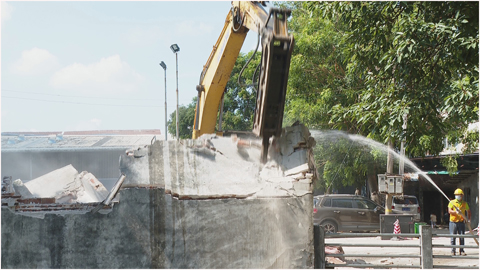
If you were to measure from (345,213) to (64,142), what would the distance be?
73.4 feet

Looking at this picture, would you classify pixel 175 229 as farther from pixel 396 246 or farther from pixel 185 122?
pixel 185 122

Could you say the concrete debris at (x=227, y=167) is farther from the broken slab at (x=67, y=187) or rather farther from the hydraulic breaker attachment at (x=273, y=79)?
the broken slab at (x=67, y=187)

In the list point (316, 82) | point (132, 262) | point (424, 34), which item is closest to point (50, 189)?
point (132, 262)

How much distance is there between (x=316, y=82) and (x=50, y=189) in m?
12.0

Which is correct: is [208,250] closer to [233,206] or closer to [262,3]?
[233,206]

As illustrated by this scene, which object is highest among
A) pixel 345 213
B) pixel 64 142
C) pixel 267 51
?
pixel 267 51

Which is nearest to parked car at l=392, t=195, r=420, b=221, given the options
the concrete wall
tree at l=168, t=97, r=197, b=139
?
the concrete wall

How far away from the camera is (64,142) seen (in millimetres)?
35156

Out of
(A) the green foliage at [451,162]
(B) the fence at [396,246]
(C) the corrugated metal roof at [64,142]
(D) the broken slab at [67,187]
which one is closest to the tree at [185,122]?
(C) the corrugated metal roof at [64,142]

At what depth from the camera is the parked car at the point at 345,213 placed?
64.1 feet

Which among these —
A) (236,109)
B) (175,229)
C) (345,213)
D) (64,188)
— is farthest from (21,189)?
(236,109)

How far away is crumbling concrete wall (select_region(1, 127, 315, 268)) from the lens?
6676 mm

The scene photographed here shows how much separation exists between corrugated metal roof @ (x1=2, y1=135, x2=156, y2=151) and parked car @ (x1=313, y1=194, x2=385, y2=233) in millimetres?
13765

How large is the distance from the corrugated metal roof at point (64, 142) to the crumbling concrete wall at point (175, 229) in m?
23.7
